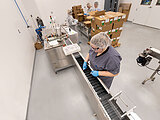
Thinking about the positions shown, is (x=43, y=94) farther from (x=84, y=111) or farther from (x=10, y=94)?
(x=84, y=111)

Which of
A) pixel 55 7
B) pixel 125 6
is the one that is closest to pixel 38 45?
pixel 55 7

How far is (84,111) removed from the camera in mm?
1595

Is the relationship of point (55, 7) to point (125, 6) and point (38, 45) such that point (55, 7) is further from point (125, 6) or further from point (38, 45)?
point (125, 6)

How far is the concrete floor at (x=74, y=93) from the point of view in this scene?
1566 millimetres

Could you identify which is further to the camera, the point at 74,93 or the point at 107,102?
the point at 74,93

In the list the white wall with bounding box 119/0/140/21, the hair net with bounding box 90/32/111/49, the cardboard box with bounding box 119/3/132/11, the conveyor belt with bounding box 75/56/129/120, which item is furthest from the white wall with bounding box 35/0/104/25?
the conveyor belt with bounding box 75/56/129/120

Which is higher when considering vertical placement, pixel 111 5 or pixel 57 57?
pixel 111 5

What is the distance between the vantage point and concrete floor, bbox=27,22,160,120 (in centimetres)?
157

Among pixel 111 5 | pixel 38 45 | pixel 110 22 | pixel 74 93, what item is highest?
pixel 111 5

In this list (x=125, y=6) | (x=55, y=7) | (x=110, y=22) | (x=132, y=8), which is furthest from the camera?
(x=125, y=6)

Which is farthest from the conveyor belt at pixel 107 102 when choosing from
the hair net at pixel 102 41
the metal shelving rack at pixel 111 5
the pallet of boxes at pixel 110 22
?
the metal shelving rack at pixel 111 5

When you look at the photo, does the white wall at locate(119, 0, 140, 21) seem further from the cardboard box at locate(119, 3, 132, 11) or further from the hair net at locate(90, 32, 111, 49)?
the hair net at locate(90, 32, 111, 49)

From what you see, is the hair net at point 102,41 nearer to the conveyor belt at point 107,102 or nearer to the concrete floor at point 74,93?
the conveyor belt at point 107,102

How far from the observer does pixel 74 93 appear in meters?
1.91
